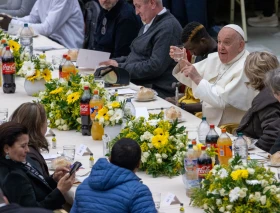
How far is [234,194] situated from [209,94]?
230 cm

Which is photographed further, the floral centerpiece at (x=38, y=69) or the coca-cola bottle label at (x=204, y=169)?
the floral centerpiece at (x=38, y=69)

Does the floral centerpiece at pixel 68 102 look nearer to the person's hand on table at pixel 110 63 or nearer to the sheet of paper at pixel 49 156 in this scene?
the sheet of paper at pixel 49 156

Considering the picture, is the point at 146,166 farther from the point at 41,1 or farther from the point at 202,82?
the point at 41,1

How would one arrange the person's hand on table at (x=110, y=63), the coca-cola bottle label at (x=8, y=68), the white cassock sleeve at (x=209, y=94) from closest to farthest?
the white cassock sleeve at (x=209, y=94) → the coca-cola bottle label at (x=8, y=68) → the person's hand on table at (x=110, y=63)

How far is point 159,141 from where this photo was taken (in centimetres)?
481

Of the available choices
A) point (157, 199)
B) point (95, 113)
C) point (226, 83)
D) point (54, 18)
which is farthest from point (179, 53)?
point (54, 18)

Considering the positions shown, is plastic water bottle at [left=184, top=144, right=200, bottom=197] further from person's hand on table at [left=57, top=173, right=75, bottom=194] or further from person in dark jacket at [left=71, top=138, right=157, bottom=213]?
person's hand on table at [left=57, top=173, right=75, bottom=194]

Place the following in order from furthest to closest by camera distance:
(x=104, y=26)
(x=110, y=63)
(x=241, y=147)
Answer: (x=104, y=26)
(x=110, y=63)
(x=241, y=147)

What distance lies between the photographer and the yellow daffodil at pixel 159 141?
4.79 m

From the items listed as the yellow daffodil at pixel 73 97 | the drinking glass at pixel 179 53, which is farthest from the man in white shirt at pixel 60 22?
the yellow daffodil at pixel 73 97

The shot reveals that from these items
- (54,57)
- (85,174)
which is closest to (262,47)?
(54,57)

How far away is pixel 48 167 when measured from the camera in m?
5.04

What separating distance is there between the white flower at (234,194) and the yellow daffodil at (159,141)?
876 millimetres

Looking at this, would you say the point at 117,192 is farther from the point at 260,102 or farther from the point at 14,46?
the point at 14,46
